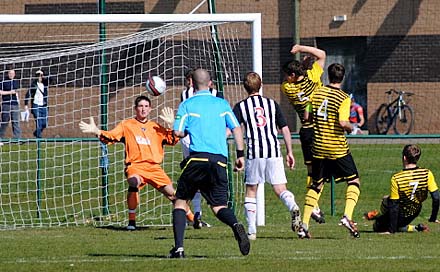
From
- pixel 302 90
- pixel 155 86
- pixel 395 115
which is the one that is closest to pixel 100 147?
pixel 155 86

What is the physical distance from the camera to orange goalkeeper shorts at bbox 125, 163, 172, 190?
13703 millimetres

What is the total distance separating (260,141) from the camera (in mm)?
12359

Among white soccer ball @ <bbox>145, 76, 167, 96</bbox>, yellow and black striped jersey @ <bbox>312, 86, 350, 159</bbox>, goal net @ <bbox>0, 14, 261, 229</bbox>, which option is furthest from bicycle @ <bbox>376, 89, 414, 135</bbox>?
yellow and black striped jersey @ <bbox>312, 86, 350, 159</bbox>

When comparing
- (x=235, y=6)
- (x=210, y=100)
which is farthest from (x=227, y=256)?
(x=235, y=6)

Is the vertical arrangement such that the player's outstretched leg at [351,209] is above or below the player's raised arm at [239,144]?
below

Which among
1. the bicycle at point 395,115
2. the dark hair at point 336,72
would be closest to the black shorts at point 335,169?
the dark hair at point 336,72

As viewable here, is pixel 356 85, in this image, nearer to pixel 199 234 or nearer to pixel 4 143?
pixel 4 143

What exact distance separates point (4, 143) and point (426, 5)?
19.3 m

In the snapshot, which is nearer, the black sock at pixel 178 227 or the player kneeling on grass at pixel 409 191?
the black sock at pixel 178 227

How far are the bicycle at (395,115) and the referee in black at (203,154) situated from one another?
22.7 m

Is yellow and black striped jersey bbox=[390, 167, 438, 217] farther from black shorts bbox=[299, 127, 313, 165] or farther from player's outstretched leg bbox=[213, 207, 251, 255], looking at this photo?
player's outstretched leg bbox=[213, 207, 251, 255]

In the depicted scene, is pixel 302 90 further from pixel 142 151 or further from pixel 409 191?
pixel 142 151

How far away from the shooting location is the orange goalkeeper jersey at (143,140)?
1376cm

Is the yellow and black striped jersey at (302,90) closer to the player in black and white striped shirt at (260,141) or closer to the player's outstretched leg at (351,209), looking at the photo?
the player in black and white striped shirt at (260,141)
